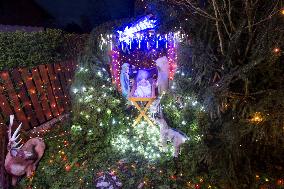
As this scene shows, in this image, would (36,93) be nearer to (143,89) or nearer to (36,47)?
(36,47)

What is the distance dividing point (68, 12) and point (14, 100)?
578 inches

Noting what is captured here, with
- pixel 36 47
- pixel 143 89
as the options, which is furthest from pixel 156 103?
pixel 36 47

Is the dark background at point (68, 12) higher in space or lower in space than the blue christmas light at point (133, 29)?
higher

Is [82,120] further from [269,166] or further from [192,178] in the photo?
[269,166]

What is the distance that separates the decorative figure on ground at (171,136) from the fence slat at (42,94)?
142 inches

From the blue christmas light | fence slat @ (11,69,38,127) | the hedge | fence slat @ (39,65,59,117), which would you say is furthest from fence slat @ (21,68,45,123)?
the blue christmas light

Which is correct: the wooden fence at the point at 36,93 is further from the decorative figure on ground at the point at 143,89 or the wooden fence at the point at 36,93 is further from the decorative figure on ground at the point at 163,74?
the decorative figure on ground at the point at 163,74

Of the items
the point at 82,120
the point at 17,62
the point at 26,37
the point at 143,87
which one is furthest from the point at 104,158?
the point at 26,37

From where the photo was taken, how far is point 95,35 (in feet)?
25.1

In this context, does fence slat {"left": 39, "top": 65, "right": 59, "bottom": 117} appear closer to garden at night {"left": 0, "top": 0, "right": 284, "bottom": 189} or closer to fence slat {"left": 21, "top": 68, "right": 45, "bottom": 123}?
garden at night {"left": 0, "top": 0, "right": 284, "bottom": 189}

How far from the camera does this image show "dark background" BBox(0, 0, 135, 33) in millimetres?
17734

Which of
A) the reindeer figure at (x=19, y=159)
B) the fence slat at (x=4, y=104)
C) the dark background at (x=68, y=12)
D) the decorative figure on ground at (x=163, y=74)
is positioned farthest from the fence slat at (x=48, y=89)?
the dark background at (x=68, y=12)

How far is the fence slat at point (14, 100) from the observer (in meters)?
7.40

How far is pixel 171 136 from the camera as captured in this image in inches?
265
